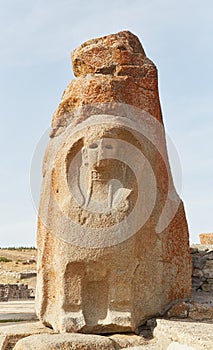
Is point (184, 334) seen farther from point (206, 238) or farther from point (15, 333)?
point (206, 238)

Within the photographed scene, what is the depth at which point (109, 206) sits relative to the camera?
5301 millimetres

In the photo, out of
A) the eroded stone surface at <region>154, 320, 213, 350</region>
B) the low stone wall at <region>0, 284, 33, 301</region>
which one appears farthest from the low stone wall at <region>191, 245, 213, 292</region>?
the low stone wall at <region>0, 284, 33, 301</region>

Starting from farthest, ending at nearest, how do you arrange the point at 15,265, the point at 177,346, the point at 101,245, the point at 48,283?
the point at 15,265 → the point at 48,283 → the point at 101,245 → the point at 177,346

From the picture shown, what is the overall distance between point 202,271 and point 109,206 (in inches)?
89.2

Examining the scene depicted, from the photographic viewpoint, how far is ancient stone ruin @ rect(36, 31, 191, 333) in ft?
17.2

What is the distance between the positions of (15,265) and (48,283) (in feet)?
67.6

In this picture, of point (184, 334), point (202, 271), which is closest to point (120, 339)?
point (184, 334)

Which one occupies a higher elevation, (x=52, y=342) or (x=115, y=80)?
(x=115, y=80)

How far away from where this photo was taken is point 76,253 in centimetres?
520

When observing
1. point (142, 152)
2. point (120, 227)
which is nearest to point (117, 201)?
point (120, 227)

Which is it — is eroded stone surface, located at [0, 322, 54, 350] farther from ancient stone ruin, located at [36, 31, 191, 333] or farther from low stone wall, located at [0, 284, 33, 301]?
low stone wall, located at [0, 284, 33, 301]

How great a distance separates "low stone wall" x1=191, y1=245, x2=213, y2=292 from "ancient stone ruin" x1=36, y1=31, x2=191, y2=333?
93 cm

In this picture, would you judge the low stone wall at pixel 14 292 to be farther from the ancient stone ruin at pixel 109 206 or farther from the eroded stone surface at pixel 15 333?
the ancient stone ruin at pixel 109 206

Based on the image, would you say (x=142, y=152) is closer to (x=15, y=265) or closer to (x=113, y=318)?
(x=113, y=318)
